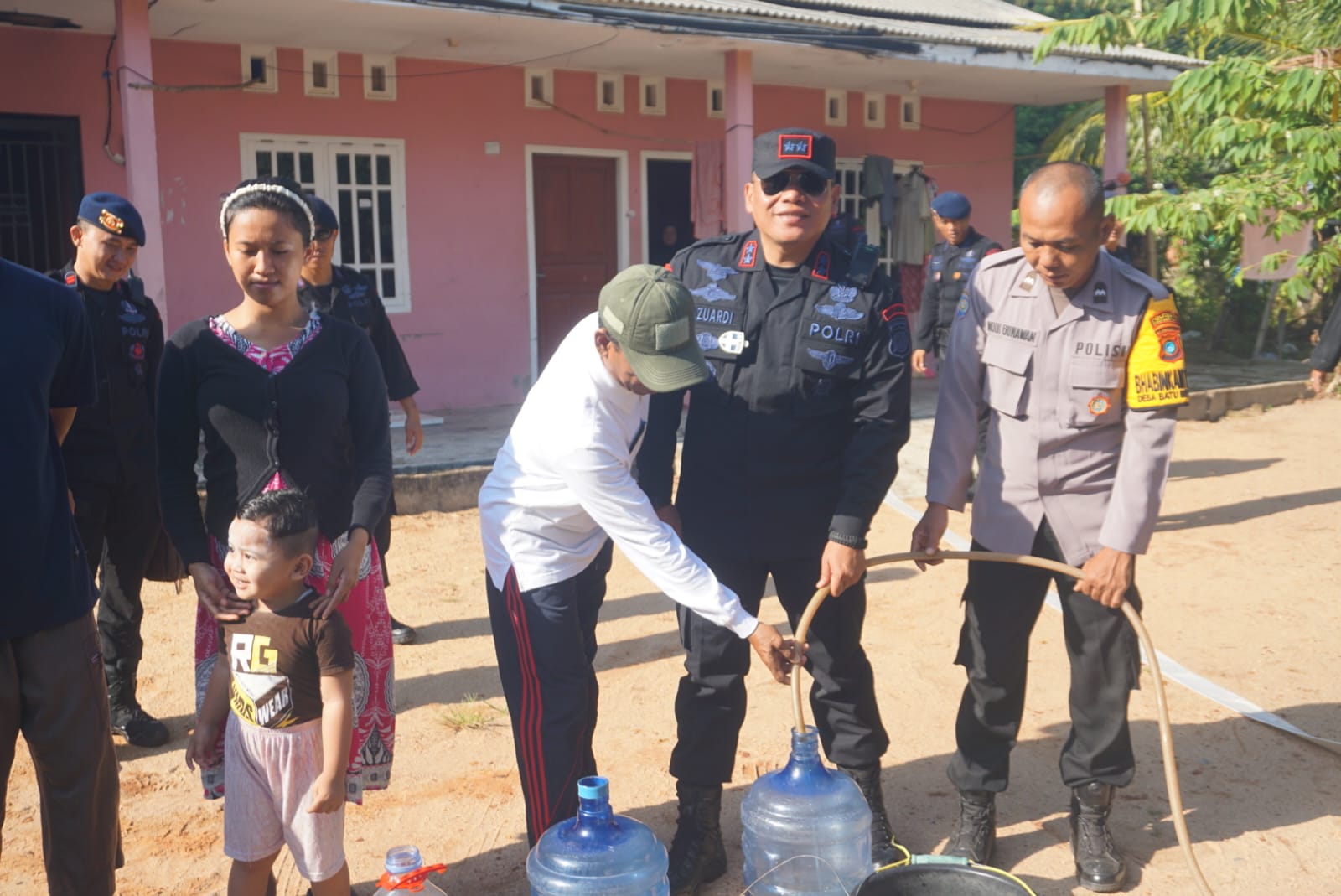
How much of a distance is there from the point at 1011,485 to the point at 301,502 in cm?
198

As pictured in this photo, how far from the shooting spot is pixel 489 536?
2.91 metres

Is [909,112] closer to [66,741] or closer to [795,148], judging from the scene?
[795,148]

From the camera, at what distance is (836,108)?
12492 millimetres

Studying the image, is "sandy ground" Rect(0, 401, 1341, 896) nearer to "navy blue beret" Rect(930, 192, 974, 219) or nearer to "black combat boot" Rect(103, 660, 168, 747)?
"black combat boot" Rect(103, 660, 168, 747)

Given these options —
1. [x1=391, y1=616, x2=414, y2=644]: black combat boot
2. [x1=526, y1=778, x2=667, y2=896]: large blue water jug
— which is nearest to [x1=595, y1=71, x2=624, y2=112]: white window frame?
[x1=391, y1=616, x2=414, y2=644]: black combat boot

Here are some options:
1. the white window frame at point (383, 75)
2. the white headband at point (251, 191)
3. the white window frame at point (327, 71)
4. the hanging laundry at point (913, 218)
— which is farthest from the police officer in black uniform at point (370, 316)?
the hanging laundry at point (913, 218)

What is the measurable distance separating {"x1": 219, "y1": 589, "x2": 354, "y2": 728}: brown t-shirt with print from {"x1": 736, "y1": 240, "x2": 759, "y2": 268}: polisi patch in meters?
1.47

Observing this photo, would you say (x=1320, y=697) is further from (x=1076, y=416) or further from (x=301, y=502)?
(x=301, y=502)

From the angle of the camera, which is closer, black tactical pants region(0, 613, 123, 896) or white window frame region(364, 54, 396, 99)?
black tactical pants region(0, 613, 123, 896)

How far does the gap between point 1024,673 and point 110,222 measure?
3.36 metres

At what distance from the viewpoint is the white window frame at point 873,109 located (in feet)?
41.5

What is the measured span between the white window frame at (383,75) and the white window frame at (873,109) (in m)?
5.29

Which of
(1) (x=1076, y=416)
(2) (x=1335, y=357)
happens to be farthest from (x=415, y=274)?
(1) (x=1076, y=416)

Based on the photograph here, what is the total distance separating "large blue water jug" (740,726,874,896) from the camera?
2.79m
